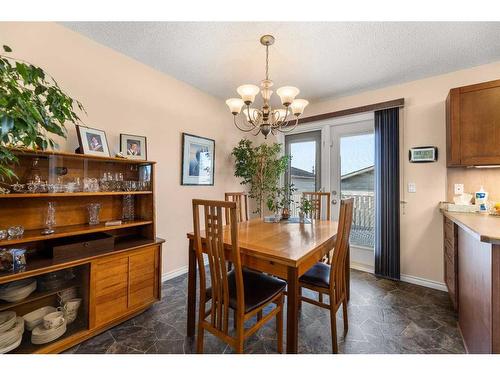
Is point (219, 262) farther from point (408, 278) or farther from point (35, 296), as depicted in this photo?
point (408, 278)

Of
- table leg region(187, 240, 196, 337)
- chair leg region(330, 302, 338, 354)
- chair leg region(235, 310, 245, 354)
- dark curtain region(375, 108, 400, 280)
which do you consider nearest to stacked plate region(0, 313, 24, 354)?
table leg region(187, 240, 196, 337)

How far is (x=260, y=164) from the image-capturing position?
361 centimetres

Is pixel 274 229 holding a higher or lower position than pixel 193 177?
lower

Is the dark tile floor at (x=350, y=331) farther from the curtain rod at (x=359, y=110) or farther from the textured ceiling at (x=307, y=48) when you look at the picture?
the textured ceiling at (x=307, y=48)

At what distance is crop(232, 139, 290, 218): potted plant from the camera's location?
3.57 metres

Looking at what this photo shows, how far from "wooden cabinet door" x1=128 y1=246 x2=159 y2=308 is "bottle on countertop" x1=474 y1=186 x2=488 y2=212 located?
3.37 meters

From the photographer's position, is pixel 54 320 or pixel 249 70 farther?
pixel 249 70

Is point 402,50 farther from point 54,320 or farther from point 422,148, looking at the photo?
point 54,320

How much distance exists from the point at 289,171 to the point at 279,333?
2881mm

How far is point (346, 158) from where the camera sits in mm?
3426

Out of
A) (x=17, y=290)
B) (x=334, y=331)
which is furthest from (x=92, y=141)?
(x=334, y=331)

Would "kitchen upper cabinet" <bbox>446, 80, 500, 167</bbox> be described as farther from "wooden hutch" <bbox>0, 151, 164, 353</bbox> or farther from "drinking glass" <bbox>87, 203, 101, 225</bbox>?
"drinking glass" <bbox>87, 203, 101, 225</bbox>

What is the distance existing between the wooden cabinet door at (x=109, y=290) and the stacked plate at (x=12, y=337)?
1.31 feet
